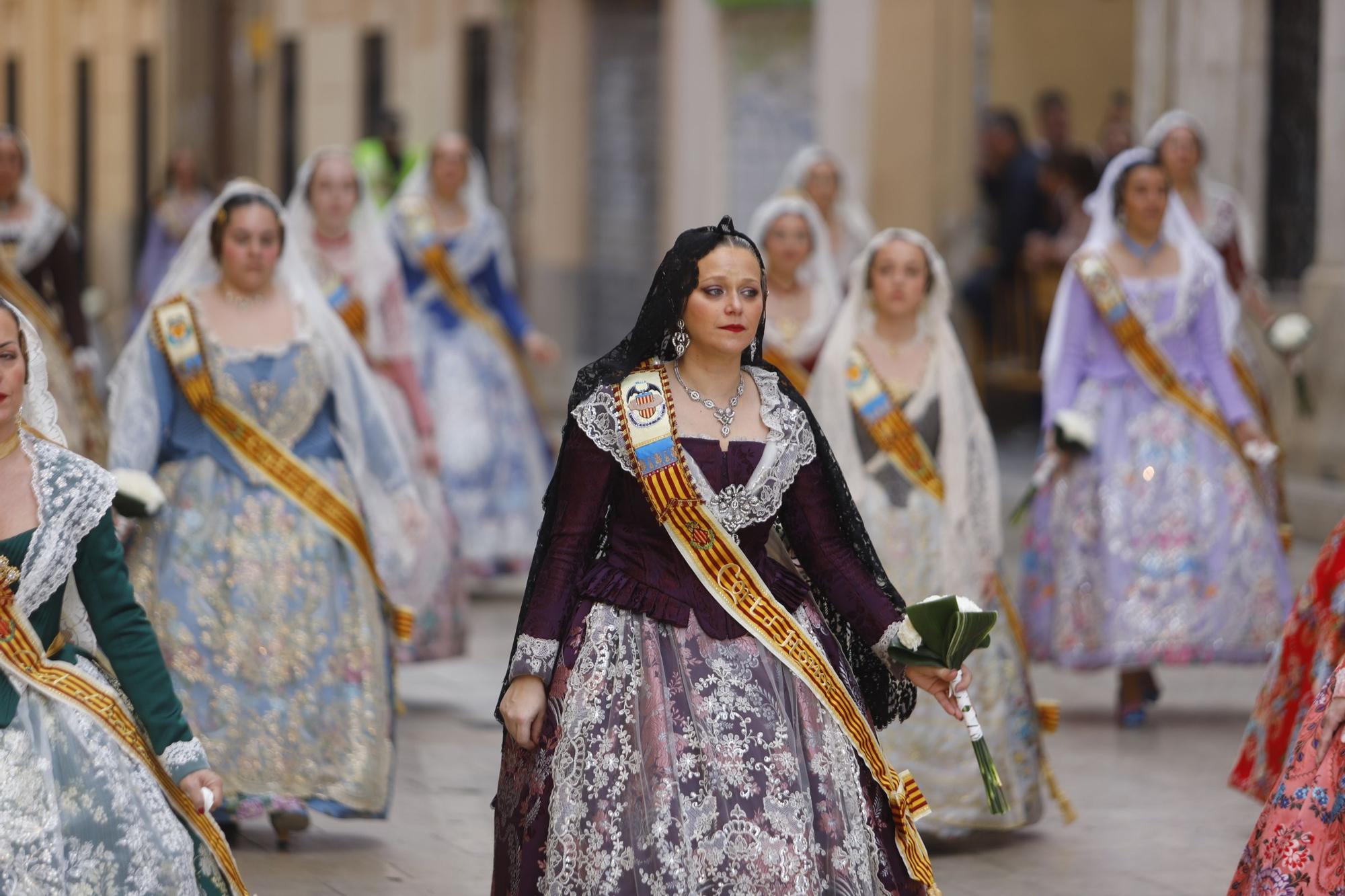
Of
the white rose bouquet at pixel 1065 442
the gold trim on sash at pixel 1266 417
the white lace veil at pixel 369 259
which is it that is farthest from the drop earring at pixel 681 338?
the gold trim on sash at pixel 1266 417

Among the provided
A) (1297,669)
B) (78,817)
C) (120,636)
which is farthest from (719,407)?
(1297,669)

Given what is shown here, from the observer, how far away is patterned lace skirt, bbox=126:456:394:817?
6980 mm

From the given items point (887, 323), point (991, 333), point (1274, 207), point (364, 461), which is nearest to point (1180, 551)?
point (887, 323)

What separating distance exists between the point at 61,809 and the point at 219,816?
2301 mm

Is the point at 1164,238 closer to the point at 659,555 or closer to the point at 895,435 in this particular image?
the point at 895,435

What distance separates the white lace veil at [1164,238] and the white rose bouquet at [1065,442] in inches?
8.9

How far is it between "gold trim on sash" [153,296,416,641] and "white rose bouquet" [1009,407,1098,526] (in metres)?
2.69

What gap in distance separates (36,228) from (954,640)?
26.5ft

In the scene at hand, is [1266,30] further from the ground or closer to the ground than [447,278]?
further from the ground

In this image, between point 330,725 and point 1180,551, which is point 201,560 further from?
point 1180,551

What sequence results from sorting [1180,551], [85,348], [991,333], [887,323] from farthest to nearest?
[991,333]
[85,348]
[1180,551]
[887,323]

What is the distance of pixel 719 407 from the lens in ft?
17.4

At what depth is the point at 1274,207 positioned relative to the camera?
15.1 m

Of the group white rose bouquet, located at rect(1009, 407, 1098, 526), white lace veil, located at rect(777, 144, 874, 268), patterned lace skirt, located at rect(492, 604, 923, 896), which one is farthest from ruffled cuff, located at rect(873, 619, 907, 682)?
white lace veil, located at rect(777, 144, 874, 268)
